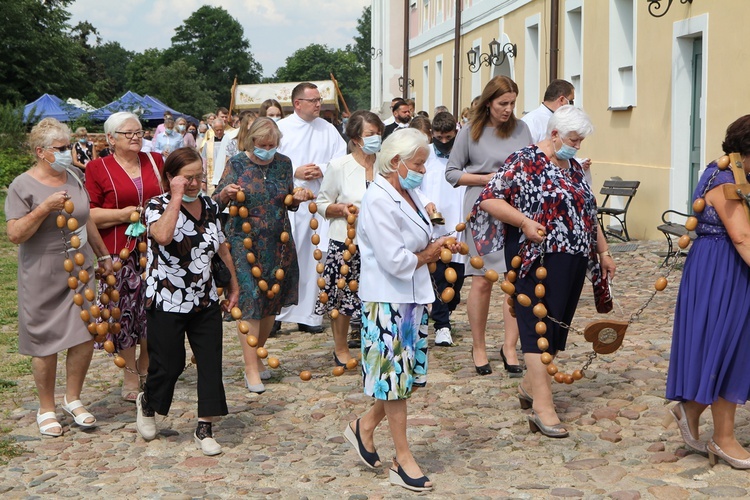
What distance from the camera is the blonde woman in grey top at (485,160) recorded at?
738 cm

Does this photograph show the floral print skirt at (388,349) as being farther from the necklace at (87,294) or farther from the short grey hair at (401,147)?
the necklace at (87,294)

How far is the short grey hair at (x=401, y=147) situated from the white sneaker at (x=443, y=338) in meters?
3.66

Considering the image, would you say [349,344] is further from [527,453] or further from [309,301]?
[527,453]

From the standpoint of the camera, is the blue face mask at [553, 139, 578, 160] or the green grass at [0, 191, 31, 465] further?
the green grass at [0, 191, 31, 465]

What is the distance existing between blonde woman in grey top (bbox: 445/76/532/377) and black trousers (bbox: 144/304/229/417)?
2148mm

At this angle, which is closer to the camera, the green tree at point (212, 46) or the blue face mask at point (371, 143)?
the blue face mask at point (371, 143)

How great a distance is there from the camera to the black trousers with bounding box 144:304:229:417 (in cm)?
595

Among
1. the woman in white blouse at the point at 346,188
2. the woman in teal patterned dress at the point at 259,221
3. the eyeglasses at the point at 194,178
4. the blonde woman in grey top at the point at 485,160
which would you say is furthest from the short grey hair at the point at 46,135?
the blonde woman in grey top at the point at 485,160

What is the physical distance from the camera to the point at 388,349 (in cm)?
522

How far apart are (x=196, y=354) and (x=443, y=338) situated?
309 cm

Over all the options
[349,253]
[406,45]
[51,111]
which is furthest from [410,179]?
[51,111]

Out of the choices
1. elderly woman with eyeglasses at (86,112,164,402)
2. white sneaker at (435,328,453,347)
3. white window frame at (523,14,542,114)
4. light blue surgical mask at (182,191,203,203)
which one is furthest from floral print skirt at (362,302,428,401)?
white window frame at (523,14,542,114)

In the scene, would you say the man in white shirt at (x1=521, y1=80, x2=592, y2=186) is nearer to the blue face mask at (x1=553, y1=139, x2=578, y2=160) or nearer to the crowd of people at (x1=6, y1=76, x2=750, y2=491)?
the crowd of people at (x1=6, y1=76, x2=750, y2=491)

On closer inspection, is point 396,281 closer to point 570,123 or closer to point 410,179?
Result: point 410,179
